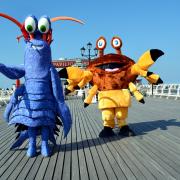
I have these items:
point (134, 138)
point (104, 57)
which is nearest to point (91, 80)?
point (104, 57)

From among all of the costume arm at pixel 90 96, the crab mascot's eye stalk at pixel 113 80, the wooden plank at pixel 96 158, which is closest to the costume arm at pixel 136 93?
the crab mascot's eye stalk at pixel 113 80

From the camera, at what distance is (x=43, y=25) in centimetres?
546

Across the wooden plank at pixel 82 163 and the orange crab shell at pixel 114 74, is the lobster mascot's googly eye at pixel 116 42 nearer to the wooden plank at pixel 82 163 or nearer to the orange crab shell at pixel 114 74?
the orange crab shell at pixel 114 74

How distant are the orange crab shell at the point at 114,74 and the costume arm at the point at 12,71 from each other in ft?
6.64

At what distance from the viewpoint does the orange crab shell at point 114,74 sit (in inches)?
278

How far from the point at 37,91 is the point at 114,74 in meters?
2.15

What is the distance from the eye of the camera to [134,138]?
6.87 metres

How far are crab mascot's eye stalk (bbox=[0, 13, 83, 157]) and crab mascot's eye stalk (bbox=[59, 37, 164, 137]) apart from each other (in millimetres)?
1363

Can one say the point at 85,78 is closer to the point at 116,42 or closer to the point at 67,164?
the point at 116,42

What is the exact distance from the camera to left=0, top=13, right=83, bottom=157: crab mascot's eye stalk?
5363mm

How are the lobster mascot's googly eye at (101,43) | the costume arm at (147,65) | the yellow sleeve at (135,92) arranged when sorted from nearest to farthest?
the costume arm at (147,65) < the yellow sleeve at (135,92) < the lobster mascot's googly eye at (101,43)

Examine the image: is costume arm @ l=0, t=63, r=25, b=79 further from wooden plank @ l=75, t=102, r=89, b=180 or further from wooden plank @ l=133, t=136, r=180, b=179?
wooden plank @ l=133, t=136, r=180, b=179

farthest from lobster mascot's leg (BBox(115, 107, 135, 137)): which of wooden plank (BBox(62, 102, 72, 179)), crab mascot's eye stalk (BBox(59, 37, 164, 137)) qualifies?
wooden plank (BBox(62, 102, 72, 179))

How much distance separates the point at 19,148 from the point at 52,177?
83.6 inches
